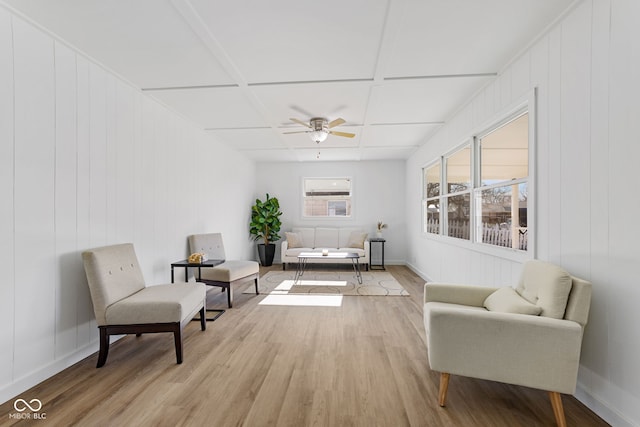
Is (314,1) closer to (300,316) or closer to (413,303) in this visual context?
(300,316)

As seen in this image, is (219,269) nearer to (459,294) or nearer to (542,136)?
(459,294)

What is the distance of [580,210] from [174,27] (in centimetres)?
296

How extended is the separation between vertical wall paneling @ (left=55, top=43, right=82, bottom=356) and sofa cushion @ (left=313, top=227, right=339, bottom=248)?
476 centimetres

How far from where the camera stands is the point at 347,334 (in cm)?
283

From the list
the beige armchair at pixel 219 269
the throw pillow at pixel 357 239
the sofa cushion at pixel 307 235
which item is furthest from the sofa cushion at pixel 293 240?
the beige armchair at pixel 219 269

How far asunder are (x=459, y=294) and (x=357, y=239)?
4040 millimetres

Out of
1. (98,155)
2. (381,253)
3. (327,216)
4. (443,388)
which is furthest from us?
(327,216)

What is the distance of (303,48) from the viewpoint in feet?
7.43

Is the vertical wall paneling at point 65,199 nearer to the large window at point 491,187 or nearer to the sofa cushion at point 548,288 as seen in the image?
the sofa cushion at point 548,288

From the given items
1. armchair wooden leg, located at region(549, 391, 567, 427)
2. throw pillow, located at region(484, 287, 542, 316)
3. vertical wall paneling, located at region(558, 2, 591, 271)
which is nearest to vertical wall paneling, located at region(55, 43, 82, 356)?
throw pillow, located at region(484, 287, 542, 316)

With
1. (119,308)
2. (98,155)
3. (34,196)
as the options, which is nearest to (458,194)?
(119,308)

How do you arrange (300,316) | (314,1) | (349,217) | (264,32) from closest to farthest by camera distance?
(314,1) → (264,32) → (300,316) → (349,217)

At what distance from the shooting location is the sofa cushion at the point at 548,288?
164 cm

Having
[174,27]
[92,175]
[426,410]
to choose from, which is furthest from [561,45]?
[92,175]
